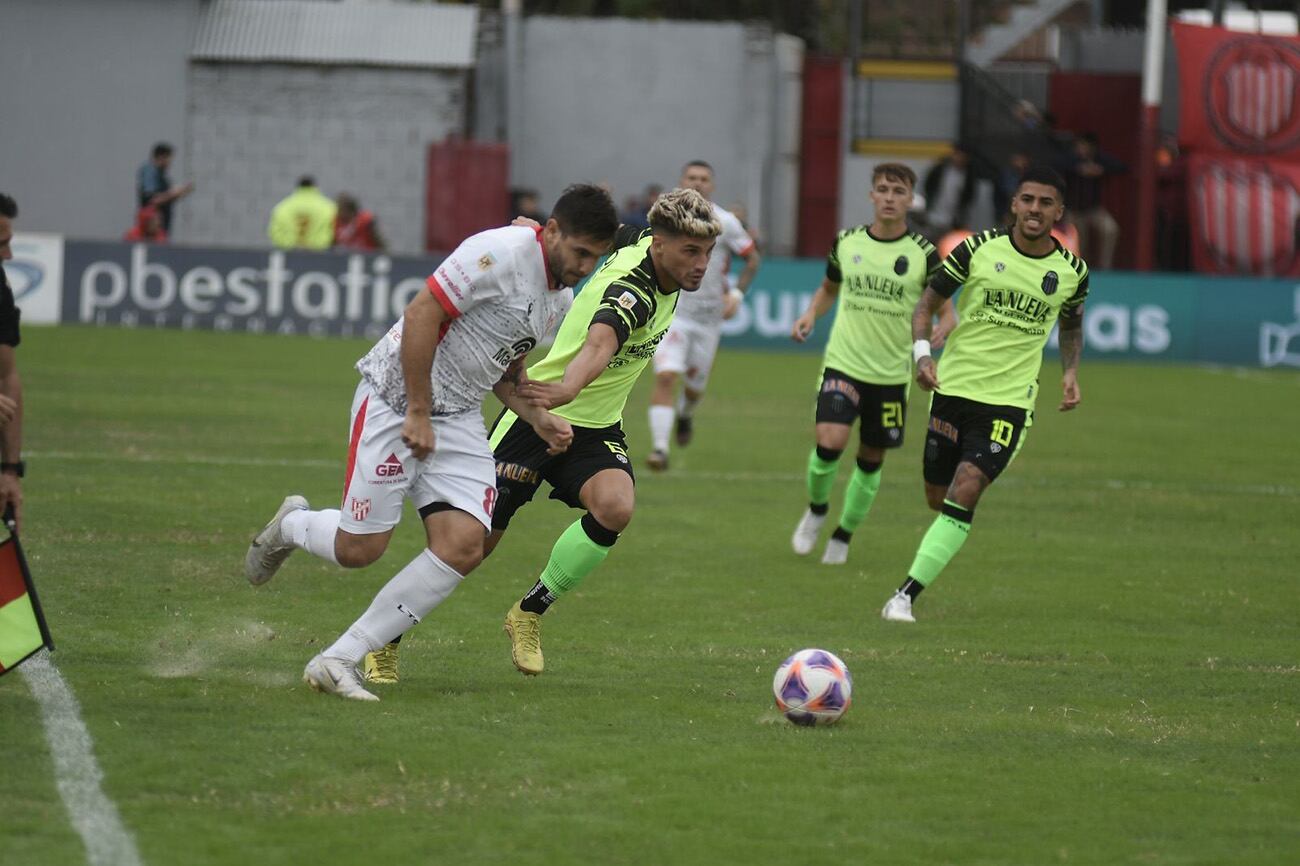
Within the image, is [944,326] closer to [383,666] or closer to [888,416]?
[888,416]

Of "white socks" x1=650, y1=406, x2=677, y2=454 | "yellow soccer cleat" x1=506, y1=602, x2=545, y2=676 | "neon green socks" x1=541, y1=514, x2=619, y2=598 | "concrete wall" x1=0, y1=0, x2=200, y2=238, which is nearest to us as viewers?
"yellow soccer cleat" x1=506, y1=602, x2=545, y2=676

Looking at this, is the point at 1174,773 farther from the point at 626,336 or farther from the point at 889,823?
the point at 626,336

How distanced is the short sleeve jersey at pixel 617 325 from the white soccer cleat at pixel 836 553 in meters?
3.49

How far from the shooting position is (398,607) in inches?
279

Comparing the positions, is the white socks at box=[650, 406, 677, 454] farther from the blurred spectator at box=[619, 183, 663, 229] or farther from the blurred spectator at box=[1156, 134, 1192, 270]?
the blurred spectator at box=[1156, 134, 1192, 270]

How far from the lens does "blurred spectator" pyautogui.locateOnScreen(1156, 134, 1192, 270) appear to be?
33125mm

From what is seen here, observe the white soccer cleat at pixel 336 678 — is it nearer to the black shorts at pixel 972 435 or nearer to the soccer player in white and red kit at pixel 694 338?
the black shorts at pixel 972 435

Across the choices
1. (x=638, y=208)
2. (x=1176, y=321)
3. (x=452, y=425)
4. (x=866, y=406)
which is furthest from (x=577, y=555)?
(x=638, y=208)

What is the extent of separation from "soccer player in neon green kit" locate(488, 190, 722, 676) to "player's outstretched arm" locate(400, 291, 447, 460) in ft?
2.36

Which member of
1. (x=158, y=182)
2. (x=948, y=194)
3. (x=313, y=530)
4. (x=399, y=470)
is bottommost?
(x=313, y=530)

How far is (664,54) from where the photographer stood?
114 feet

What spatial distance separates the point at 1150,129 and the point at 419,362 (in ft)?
85.3

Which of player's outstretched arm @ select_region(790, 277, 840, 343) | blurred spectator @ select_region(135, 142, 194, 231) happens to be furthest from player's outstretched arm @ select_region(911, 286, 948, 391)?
blurred spectator @ select_region(135, 142, 194, 231)

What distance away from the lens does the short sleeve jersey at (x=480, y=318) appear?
684 cm
